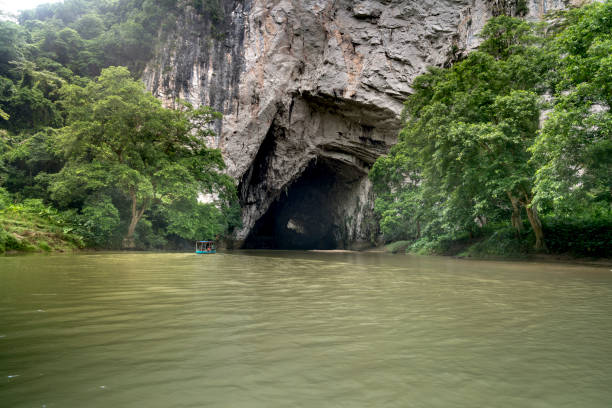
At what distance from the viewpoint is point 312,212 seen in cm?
4094

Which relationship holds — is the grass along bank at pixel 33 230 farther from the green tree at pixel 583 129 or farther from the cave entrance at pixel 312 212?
the cave entrance at pixel 312 212

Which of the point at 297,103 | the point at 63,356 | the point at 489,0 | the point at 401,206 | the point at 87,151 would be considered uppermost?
the point at 489,0

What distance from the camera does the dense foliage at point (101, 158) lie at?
15336 millimetres

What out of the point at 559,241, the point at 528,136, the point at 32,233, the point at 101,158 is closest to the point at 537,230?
the point at 559,241

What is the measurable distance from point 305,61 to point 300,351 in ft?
85.6

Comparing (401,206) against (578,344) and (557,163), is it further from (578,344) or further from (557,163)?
(578,344)

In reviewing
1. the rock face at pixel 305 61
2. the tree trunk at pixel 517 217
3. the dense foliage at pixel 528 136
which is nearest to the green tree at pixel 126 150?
the rock face at pixel 305 61

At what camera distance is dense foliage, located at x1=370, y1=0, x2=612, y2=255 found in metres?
8.56

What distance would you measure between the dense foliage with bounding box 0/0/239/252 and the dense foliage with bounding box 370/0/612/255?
1096 cm

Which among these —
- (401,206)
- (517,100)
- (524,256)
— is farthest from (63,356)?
(401,206)

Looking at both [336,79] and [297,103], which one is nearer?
[336,79]

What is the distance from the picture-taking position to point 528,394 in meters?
1.38

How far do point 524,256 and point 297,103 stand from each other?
1883cm

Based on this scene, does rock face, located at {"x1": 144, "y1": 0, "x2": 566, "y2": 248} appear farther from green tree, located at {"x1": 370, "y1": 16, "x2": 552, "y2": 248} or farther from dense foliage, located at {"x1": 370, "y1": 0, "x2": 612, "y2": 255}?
green tree, located at {"x1": 370, "y1": 16, "x2": 552, "y2": 248}
